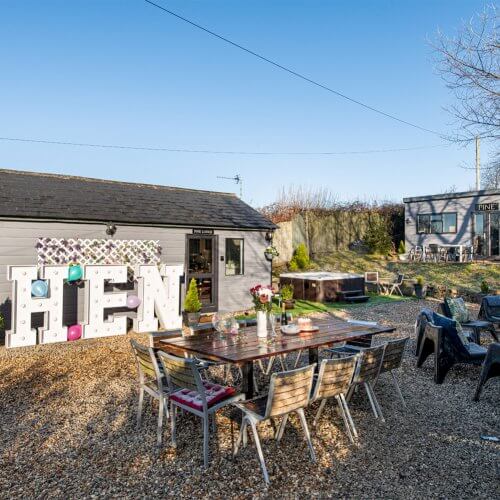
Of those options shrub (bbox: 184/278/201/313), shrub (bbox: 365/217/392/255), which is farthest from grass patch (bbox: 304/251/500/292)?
shrub (bbox: 184/278/201/313)

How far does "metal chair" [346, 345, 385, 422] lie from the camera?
3803 mm

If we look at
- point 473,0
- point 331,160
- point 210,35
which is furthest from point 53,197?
point 331,160

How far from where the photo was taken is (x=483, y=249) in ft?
61.0

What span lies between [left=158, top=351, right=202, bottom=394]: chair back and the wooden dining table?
0.30 meters

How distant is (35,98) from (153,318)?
336 inches

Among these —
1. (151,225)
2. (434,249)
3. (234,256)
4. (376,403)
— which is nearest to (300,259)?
(234,256)

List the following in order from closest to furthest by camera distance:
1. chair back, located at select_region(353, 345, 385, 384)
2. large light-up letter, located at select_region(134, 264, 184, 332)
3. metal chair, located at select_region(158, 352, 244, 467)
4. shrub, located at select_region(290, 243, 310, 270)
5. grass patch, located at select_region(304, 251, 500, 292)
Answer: metal chair, located at select_region(158, 352, 244, 467) < chair back, located at select_region(353, 345, 385, 384) < large light-up letter, located at select_region(134, 264, 184, 332) < grass patch, located at select_region(304, 251, 500, 292) < shrub, located at select_region(290, 243, 310, 270)

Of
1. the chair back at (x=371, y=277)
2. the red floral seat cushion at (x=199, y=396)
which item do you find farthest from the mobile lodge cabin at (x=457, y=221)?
the red floral seat cushion at (x=199, y=396)

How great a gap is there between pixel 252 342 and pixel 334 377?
0.94 metres

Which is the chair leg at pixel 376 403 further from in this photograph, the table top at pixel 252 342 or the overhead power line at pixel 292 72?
the overhead power line at pixel 292 72

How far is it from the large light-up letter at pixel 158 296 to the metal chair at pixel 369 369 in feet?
17.7

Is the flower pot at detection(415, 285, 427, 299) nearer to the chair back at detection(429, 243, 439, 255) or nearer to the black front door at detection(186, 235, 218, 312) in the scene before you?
the chair back at detection(429, 243, 439, 255)

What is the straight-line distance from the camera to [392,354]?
4.18 metres

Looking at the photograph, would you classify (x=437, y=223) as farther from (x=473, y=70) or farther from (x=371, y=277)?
(x=473, y=70)
